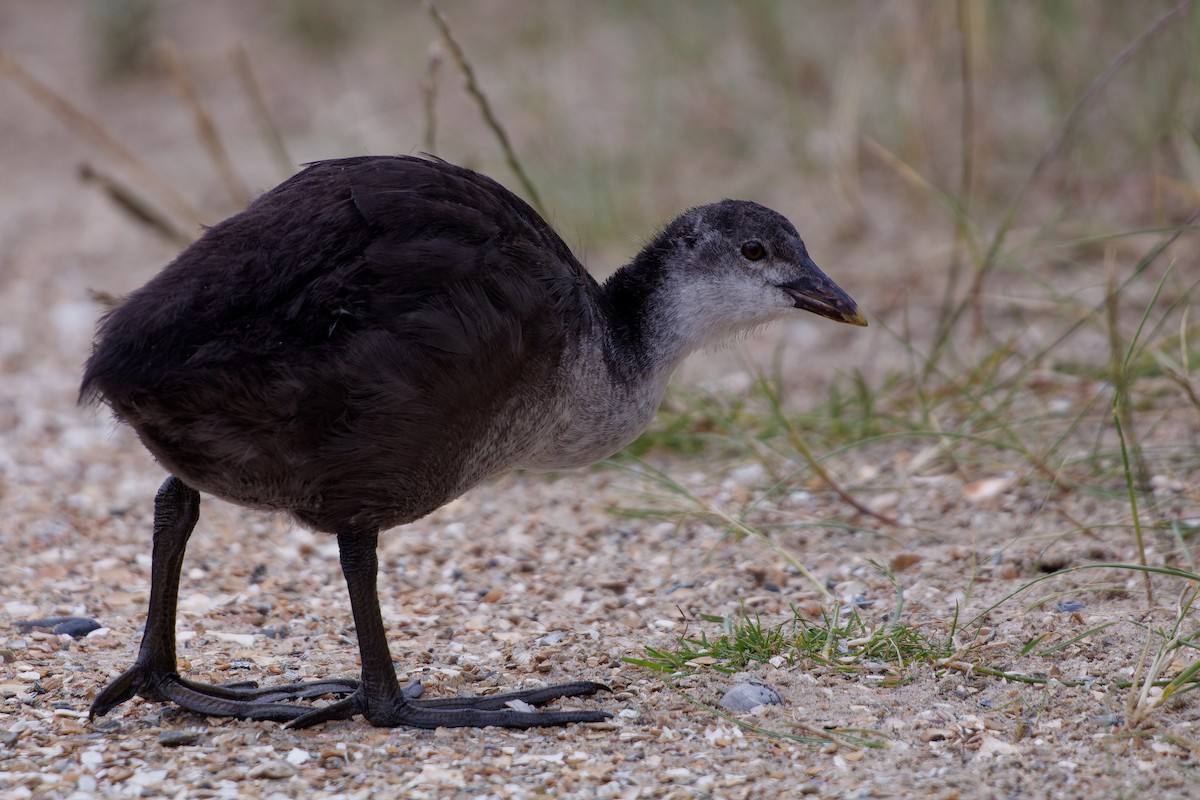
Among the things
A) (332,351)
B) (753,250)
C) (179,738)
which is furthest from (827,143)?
(179,738)

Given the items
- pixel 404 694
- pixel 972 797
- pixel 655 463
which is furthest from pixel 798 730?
pixel 655 463

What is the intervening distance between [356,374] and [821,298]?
1.77 m

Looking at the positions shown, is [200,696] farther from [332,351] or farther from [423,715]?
[332,351]

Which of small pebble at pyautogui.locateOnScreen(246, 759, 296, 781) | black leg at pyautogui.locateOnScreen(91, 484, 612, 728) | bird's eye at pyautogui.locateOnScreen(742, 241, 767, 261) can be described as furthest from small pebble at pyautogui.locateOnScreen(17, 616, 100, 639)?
bird's eye at pyautogui.locateOnScreen(742, 241, 767, 261)

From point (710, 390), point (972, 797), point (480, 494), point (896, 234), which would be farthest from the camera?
point (896, 234)

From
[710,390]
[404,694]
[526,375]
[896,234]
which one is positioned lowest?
[404,694]

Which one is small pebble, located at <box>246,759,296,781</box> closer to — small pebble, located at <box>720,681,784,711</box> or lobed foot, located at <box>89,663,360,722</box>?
lobed foot, located at <box>89,663,360,722</box>

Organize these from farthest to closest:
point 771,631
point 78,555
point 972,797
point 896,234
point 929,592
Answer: point 896,234, point 78,555, point 929,592, point 771,631, point 972,797

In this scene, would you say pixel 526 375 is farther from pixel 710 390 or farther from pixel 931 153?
pixel 931 153

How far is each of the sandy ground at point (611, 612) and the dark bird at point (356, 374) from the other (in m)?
0.23

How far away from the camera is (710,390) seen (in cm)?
686

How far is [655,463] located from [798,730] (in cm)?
276

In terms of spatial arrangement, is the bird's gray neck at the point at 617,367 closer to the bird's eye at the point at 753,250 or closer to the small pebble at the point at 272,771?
the bird's eye at the point at 753,250

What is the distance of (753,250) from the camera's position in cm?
449
